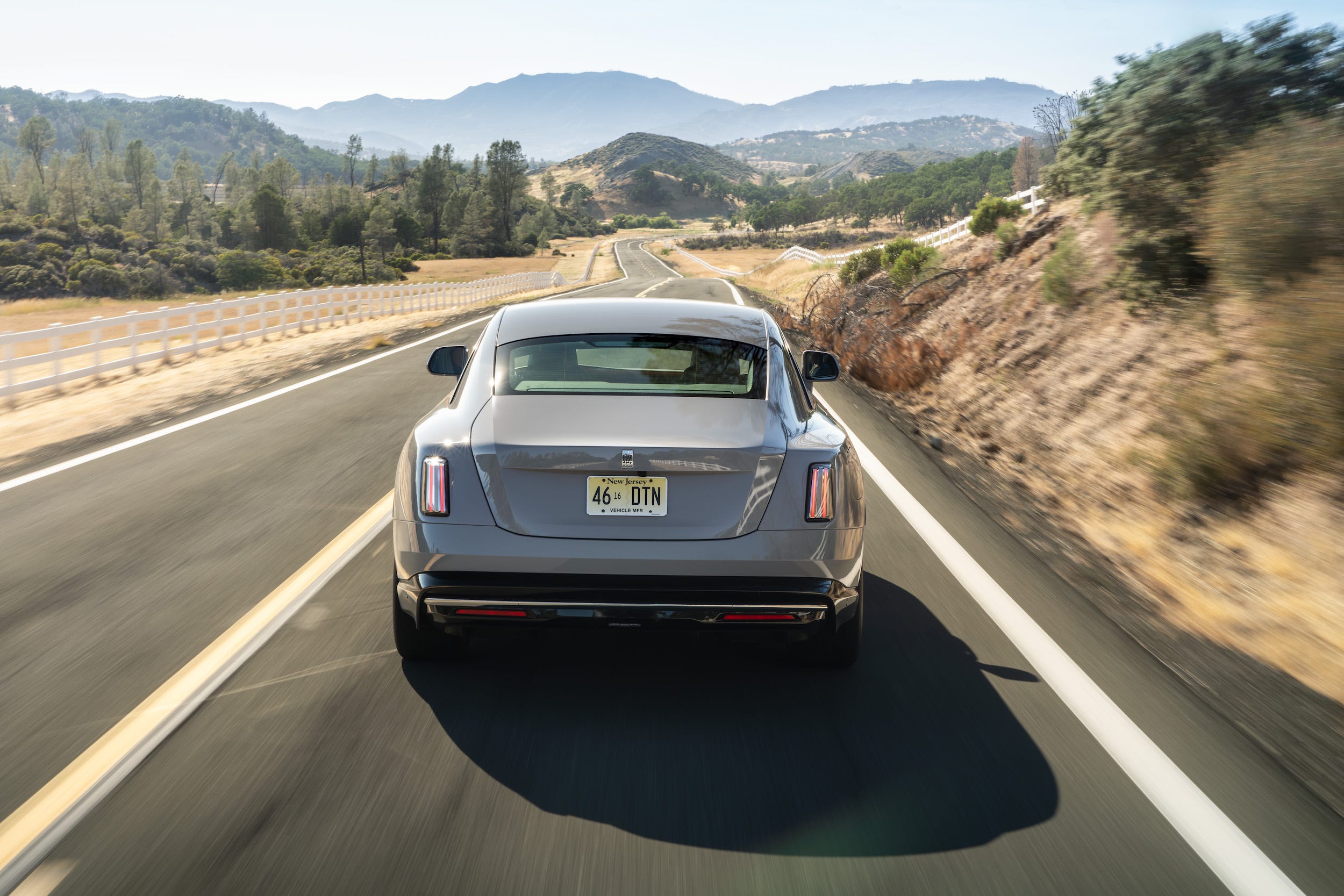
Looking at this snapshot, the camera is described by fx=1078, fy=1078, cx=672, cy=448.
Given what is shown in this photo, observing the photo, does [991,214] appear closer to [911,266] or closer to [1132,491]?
[911,266]

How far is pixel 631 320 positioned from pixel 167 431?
25.1 ft

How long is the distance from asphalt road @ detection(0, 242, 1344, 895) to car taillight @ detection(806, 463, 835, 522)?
743 millimetres

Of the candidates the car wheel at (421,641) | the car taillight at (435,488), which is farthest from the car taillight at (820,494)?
the car wheel at (421,641)

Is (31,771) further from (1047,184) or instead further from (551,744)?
(1047,184)

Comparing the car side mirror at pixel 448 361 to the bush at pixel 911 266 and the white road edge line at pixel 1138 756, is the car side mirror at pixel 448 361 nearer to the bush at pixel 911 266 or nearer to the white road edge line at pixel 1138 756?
the white road edge line at pixel 1138 756

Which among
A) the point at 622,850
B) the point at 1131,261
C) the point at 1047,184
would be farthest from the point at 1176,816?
the point at 1047,184

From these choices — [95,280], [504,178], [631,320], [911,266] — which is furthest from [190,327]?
[504,178]

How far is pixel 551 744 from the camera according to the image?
375 cm

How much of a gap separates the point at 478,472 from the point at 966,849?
2095 mm

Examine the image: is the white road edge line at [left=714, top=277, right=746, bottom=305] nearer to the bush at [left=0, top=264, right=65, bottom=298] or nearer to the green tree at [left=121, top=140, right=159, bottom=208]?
the bush at [left=0, top=264, right=65, bottom=298]

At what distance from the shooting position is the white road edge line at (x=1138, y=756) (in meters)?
3.00

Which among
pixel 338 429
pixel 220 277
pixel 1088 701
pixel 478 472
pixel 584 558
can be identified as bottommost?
pixel 220 277

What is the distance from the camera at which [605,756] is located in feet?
12.0

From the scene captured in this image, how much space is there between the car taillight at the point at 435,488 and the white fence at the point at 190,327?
39.0 feet
